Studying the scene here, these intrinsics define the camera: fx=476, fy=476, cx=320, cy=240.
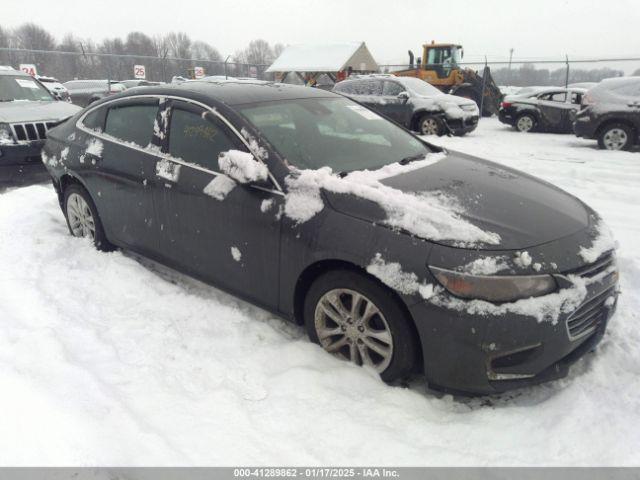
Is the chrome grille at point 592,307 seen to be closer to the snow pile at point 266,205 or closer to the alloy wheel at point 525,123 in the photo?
the snow pile at point 266,205

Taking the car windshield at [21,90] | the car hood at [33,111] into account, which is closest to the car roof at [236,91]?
the car hood at [33,111]

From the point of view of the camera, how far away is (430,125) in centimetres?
1218

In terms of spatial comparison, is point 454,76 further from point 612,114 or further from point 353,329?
point 353,329

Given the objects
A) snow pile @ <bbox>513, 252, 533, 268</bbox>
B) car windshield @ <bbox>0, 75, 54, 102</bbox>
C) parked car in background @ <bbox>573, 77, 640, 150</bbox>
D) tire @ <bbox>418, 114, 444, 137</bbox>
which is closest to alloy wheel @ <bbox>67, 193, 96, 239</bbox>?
snow pile @ <bbox>513, 252, 533, 268</bbox>

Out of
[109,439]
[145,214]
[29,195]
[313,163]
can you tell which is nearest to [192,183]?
[145,214]

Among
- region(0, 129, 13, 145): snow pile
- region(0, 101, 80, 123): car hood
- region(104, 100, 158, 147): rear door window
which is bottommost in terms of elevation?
region(0, 129, 13, 145): snow pile

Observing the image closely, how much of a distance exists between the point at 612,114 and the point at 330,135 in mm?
9362

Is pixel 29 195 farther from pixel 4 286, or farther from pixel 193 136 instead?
pixel 193 136

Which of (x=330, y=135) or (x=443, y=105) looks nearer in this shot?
(x=330, y=135)

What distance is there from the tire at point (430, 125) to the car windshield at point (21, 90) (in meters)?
8.32

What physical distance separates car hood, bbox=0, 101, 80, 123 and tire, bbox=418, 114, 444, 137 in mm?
7953

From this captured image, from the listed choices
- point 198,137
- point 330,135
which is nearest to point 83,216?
point 198,137

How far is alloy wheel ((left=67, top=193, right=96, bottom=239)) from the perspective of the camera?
170 inches

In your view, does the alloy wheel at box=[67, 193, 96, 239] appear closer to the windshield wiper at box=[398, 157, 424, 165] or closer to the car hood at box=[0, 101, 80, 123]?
the windshield wiper at box=[398, 157, 424, 165]
